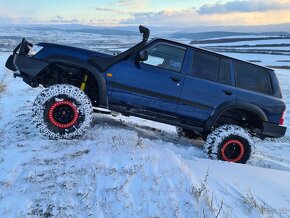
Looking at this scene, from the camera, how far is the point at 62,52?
6.75m

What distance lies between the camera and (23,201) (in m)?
4.48

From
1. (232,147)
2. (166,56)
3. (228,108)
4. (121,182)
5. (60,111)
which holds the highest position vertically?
(166,56)

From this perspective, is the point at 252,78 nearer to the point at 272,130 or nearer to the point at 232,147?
the point at 272,130

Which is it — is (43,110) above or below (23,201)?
above

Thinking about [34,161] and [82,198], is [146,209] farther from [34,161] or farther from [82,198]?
[34,161]

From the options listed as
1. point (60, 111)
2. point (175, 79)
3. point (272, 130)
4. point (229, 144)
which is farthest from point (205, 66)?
point (60, 111)

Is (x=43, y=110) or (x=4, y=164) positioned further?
(x=43, y=110)

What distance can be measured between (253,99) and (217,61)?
99cm

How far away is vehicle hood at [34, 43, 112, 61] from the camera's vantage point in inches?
265

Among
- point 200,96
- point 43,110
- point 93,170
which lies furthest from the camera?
point 200,96

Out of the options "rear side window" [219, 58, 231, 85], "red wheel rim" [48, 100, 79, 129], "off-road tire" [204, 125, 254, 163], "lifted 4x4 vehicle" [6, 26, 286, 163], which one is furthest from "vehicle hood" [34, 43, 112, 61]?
"off-road tire" [204, 125, 254, 163]

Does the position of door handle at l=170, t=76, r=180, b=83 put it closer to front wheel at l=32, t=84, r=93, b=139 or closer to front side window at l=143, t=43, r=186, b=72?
front side window at l=143, t=43, r=186, b=72

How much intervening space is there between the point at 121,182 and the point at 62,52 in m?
2.87

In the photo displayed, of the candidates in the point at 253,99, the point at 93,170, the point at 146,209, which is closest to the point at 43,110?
the point at 93,170
